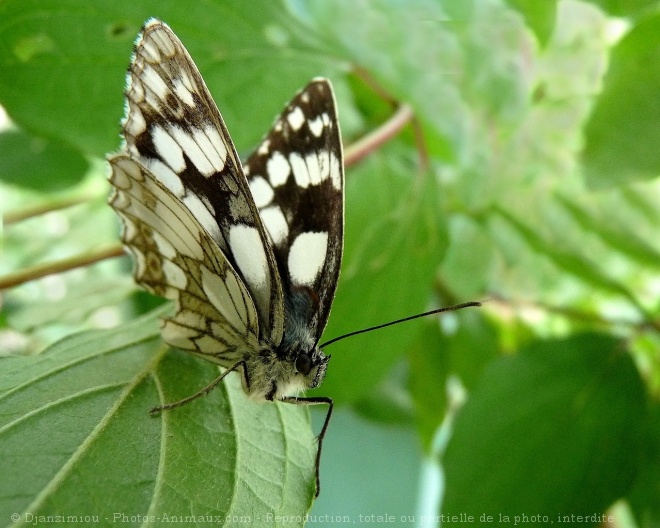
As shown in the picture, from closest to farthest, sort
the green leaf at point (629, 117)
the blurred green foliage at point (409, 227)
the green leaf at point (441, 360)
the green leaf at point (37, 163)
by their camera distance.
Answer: the blurred green foliage at point (409, 227)
the green leaf at point (629, 117)
the green leaf at point (37, 163)
the green leaf at point (441, 360)

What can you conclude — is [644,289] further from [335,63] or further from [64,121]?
[64,121]

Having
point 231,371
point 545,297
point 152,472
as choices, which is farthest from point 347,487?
point 152,472

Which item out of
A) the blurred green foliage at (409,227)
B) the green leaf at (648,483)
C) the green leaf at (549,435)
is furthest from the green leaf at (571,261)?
the green leaf at (648,483)

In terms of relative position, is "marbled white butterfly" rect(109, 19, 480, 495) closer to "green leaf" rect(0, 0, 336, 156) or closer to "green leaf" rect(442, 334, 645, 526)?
"green leaf" rect(0, 0, 336, 156)

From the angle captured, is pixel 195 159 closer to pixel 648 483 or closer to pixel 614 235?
pixel 614 235

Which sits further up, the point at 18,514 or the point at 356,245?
the point at 18,514

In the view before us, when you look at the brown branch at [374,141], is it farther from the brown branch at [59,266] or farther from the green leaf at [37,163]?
the green leaf at [37,163]

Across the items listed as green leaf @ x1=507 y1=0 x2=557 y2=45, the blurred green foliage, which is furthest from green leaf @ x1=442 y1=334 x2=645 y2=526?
green leaf @ x1=507 y1=0 x2=557 y2=45
